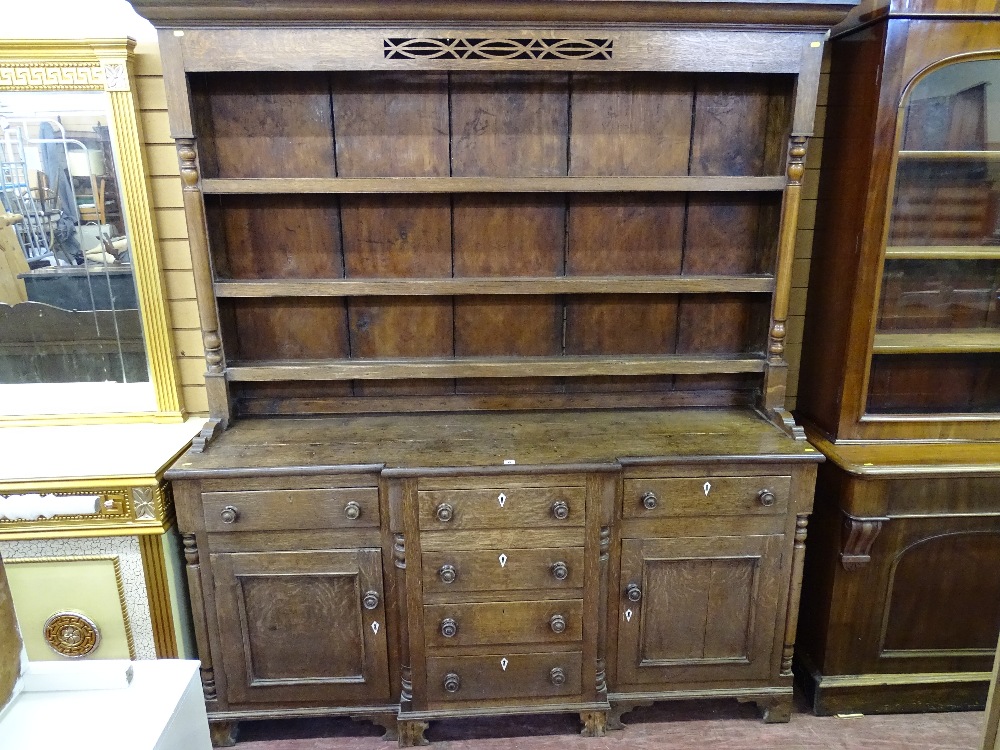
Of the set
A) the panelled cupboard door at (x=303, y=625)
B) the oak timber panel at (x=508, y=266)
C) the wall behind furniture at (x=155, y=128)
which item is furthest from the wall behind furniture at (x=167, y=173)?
the oak timber panel at (x=508, y=266)

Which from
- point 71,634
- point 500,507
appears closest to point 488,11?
point 500,507

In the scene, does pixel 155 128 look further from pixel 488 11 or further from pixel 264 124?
pixel 488 11

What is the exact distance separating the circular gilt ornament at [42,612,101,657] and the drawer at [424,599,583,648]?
0.95 m

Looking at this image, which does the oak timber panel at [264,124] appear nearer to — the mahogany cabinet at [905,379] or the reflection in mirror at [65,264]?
the reflection in mirror at [65,264]

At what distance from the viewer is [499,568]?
1727 millimetres

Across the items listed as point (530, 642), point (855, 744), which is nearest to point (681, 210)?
point (530, 642)

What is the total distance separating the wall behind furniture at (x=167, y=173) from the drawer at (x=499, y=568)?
1.04 meters

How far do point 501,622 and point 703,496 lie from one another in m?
0.66

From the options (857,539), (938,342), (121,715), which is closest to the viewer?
(121,715)

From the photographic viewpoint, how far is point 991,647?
75.9 inches

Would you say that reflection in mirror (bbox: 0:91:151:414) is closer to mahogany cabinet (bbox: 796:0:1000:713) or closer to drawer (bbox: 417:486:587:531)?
drawer (bbox: 417:486:587:531)

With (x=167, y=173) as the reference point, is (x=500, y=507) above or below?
below

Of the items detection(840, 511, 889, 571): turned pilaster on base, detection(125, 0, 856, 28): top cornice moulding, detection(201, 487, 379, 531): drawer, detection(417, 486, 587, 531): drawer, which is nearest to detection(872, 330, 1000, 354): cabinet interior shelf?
detection(840, 511, 889, 571): turned pilaster on base

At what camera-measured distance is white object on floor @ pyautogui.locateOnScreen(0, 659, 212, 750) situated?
113cm
